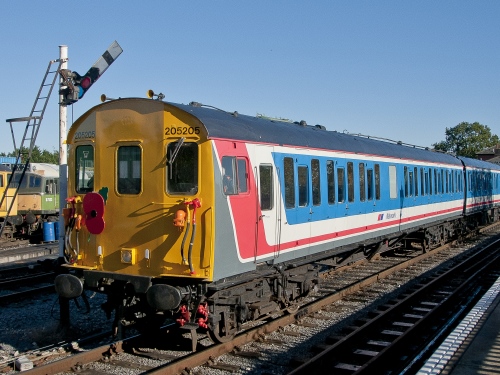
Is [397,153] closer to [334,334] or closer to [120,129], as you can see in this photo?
[334,334]

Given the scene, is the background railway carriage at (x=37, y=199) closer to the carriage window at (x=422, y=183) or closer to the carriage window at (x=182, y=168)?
the carriage window at (x=422, y=183)

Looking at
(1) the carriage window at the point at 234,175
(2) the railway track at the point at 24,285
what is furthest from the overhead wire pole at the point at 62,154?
(2) the railway track at the point at 24,285

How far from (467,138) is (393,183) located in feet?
278

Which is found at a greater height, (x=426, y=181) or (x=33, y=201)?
(x=426, y=181)

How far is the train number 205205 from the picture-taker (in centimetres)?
755

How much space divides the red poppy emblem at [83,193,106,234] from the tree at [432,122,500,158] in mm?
90329

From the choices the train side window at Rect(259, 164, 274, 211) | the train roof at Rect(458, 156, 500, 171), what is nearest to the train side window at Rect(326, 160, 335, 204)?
the train side window at Rect(259, 164, 274, 211)

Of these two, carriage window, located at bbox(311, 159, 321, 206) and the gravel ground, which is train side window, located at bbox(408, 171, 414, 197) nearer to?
carriage window, located at bbox(311, 159, 321, 206)

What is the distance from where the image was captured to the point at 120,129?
26.8 ft

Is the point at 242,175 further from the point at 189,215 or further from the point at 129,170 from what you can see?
the point at 129,170

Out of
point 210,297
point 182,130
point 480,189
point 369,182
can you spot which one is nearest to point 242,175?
point 182,130

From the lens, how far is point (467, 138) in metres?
92.8

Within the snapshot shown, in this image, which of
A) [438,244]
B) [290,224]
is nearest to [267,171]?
[290,224]

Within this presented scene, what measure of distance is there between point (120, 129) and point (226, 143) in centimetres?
A: 162
